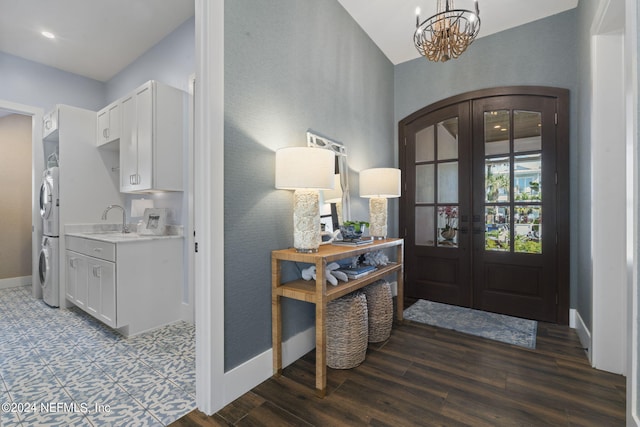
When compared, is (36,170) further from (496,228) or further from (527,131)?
(527,131)

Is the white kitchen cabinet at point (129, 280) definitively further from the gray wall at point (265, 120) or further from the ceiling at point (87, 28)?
the ceiling at point (87, 28)

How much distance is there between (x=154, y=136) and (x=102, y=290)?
4.77 feet

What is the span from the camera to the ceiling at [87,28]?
271 centimetres

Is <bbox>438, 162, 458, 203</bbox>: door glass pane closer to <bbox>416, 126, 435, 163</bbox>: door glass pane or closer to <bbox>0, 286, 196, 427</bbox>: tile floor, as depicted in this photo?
<bbox>416, 126, 435, 163</bbox>: door glass pane

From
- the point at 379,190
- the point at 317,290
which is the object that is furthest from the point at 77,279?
the point at 379,190

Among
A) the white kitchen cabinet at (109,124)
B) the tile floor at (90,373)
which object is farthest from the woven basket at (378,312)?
the white kitchen cabinet at (109,124)

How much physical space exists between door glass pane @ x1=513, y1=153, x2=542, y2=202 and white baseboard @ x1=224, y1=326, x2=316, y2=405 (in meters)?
2.45

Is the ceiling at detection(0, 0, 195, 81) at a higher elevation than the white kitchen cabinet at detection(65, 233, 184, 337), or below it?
higher

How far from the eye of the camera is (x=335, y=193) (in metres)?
2.56

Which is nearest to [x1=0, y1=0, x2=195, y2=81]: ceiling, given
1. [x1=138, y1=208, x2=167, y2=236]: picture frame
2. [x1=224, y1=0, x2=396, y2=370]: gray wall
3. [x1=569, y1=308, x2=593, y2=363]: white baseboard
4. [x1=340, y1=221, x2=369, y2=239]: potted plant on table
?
[x1=224, y1=0, x2=396, y2=370]: gray wall

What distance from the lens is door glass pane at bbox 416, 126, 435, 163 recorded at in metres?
3.42

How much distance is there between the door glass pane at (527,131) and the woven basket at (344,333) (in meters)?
2.39

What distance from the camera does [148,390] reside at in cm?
173

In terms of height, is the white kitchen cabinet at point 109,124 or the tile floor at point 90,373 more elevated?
the white kitchen cabinet at point 109,124
